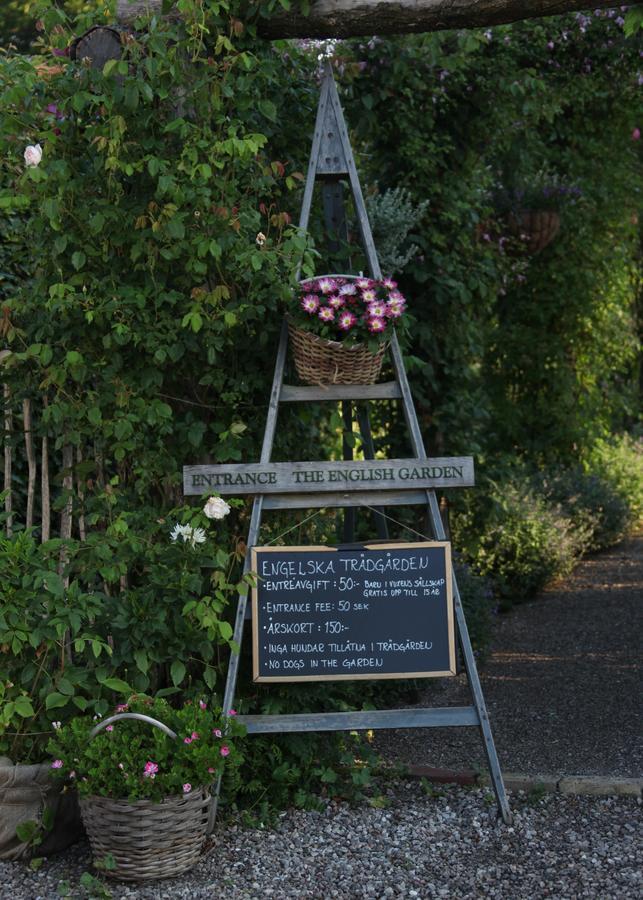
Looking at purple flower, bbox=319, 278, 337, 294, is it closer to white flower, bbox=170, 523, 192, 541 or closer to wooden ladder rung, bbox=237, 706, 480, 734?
white flower, bbox=170, 523, 192, 541

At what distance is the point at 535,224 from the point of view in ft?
26.9

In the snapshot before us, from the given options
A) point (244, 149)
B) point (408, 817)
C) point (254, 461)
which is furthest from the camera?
point (254, 461)

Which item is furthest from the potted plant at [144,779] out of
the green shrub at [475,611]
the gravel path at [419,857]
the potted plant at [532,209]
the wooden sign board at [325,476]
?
the potted plant at [532,209]

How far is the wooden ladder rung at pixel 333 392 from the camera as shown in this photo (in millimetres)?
3840

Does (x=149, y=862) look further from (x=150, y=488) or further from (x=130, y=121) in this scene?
(x=130, y=121)

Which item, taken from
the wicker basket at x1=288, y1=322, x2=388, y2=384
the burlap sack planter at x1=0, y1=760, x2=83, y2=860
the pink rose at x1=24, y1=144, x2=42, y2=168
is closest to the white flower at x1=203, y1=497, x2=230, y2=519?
the wicker basket at x1=288, y1=322, x2=388, y2=384

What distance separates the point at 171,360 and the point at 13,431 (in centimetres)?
66

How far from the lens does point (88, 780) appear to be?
315cm

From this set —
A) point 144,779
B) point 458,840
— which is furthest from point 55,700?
point 458,840

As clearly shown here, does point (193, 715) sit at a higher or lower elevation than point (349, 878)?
higher

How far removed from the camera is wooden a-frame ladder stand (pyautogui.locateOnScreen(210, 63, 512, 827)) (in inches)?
146

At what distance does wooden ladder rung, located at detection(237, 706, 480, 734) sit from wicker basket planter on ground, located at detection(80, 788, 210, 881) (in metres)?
0.47

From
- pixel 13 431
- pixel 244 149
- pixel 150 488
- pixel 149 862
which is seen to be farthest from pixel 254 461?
pixel 149 862

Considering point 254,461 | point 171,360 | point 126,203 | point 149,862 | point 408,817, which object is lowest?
point 408,817
